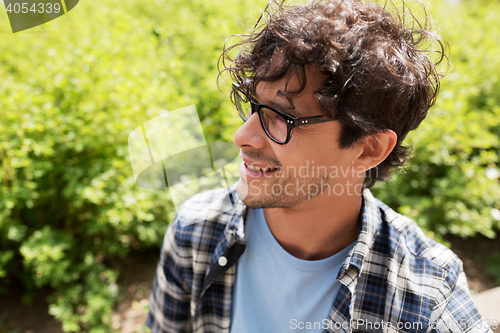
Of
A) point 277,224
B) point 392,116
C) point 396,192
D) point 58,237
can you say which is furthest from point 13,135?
point 396,192

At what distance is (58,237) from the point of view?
2.56m

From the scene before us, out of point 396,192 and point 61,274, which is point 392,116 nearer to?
point 396,192

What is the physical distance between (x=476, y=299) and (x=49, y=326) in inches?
133

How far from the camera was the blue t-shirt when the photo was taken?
1.40 metres

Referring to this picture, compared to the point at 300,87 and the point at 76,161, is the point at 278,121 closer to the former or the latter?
the point at 300,87

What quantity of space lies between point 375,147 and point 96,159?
2153mm

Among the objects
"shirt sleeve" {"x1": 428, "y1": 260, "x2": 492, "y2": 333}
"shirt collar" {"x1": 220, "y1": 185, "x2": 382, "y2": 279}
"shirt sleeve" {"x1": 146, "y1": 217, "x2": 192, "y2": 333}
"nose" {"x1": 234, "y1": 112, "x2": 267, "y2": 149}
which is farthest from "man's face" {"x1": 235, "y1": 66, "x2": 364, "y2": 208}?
"shirt sleeve" {"x1": 428, "y1": 260, "x2": 492, "y2": 333}

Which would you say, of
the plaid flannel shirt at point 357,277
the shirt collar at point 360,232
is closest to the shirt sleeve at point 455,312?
the plaid flannel shirt at point 357,277

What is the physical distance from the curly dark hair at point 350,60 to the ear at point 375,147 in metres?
0.04

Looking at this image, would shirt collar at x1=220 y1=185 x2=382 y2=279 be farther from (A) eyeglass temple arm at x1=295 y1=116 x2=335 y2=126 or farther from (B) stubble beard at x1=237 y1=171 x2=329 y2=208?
(A) eyeglass temple arm at x1=295 y1=116 x2=335 y2=126

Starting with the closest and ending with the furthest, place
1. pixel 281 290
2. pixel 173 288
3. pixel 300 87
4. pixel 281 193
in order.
Answer: 1. pixel 300 87
2. pixel 281 193
3. pixel 281 290
4. pixel 173 288

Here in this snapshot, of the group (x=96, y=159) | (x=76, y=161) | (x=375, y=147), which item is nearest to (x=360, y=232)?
(x=375, y=147)

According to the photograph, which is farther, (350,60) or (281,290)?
(281,290)

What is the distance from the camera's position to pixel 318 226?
1.48 meters
